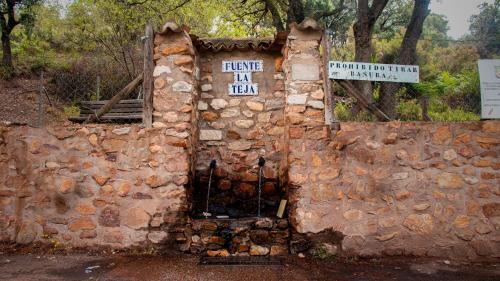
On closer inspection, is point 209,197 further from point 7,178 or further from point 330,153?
point 7,178

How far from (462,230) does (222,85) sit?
388 centimetres

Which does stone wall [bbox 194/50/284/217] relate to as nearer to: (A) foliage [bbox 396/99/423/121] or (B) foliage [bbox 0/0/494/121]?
(A) foliage [bbox 396/99/423/121]

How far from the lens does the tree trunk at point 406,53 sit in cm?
500

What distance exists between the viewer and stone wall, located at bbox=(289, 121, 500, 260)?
448 centimetres

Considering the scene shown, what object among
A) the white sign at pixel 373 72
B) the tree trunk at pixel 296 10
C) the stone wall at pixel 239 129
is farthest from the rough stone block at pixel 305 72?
the tree trunk at pixel 296 10

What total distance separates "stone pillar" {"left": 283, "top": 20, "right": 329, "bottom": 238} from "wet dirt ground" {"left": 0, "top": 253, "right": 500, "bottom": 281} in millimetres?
627

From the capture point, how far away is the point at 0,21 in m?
13.2

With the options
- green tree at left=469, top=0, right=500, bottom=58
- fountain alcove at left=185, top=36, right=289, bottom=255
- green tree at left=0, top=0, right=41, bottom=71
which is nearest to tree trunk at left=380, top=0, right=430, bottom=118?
fountain alcove at left=185, top=36, right=289, bottom=255

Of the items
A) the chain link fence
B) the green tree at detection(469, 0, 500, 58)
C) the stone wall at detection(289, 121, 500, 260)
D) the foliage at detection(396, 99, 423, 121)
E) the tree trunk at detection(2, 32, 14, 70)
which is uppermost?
the green tree at detection(469, 0, 500, 58)

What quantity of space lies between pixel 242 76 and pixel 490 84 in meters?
3.42

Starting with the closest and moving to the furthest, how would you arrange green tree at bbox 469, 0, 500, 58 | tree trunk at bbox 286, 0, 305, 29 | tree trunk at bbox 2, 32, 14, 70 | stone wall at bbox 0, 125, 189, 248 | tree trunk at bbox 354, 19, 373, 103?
1. stone wall at bbox 0, 125, 189, 248
2. tree trunk at bbox 354, 19, 373, 103
3. tree trunk at bbox 286, 0, 305, 29
4. tree trunk at bbox 2, 32, 14, 70
5. green tree at bbox 469, 0, 500, 58

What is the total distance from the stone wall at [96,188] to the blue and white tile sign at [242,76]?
4.96 feet

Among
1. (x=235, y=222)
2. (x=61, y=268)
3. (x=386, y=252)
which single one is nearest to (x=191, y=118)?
(x=235, y=222)

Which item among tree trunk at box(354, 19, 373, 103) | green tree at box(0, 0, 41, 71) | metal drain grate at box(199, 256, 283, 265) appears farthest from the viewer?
green tree at box(0, 0, 41, 71)
